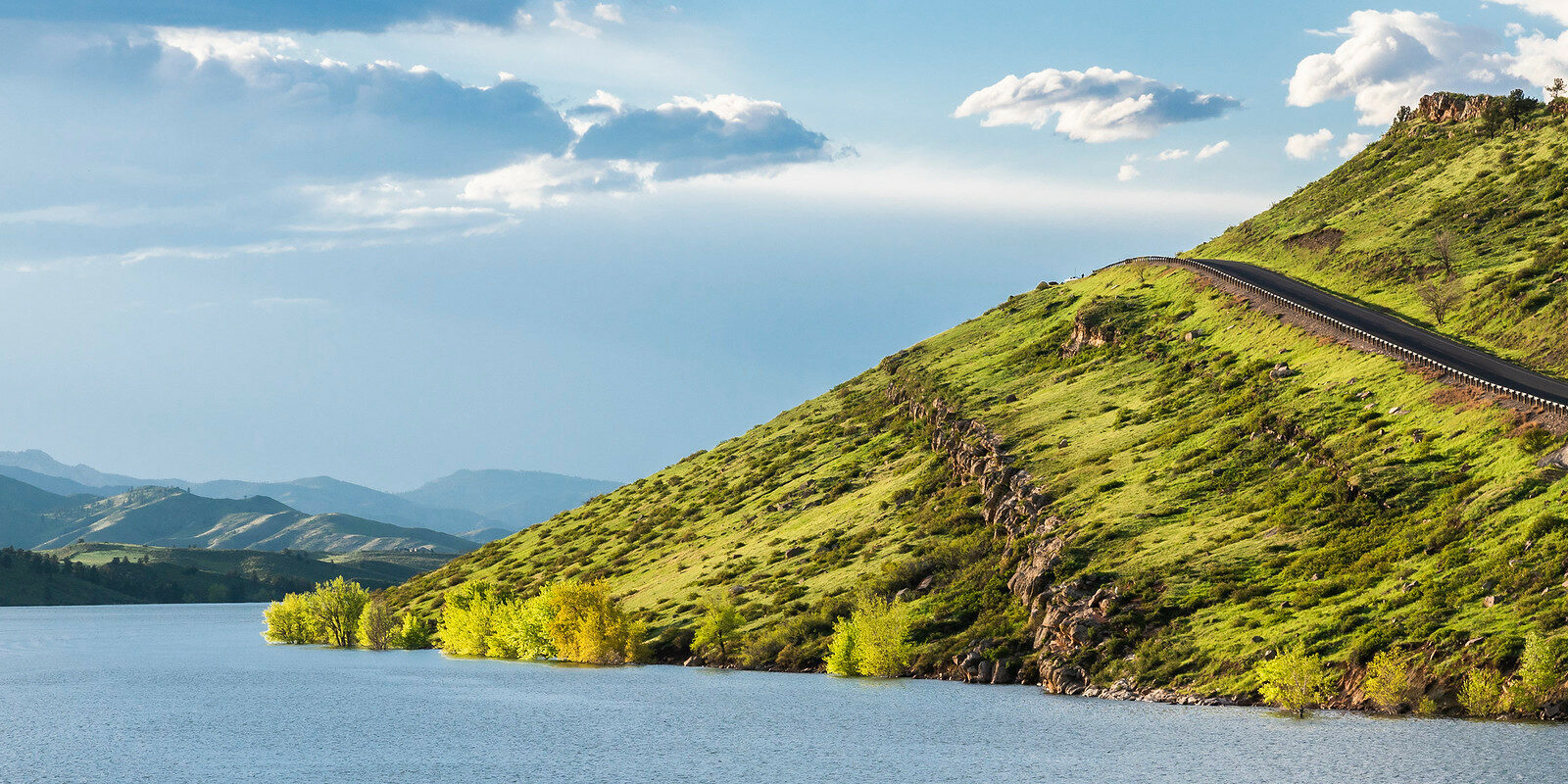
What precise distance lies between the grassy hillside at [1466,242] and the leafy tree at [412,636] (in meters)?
135

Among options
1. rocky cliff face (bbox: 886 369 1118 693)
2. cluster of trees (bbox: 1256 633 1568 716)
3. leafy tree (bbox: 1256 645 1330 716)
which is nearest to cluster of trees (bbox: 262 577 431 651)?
rocky cliff face (bbox: 886 369 1118 693)

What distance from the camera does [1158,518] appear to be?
94188mm

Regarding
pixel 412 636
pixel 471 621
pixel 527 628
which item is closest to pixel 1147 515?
pixel 527 628

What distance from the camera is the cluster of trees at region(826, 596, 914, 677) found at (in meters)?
95.5

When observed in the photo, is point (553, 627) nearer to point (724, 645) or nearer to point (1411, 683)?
point (724, 645)

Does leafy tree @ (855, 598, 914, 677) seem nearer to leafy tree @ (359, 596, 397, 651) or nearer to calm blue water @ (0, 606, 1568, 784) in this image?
calm blue water @ (0, 606, 1568, 784)

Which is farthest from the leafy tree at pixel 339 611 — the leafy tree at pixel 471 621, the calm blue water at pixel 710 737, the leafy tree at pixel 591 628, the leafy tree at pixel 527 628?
the calm blue water at pixel 710 737

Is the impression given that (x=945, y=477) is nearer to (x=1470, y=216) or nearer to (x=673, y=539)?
(x=673, y=539)

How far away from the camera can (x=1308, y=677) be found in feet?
206

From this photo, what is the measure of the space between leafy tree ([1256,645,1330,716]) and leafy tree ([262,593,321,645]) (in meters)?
161

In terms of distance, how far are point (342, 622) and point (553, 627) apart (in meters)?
69.0

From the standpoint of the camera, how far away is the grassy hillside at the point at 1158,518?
6888 centimetres

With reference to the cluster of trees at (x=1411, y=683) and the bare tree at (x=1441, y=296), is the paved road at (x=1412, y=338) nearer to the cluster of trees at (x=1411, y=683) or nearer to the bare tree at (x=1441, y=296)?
the bare tree at (x=1441, y=296)

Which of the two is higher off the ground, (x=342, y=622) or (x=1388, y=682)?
(x=1388, y=682)
